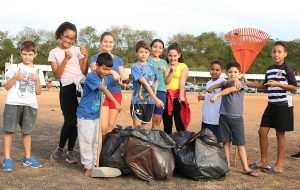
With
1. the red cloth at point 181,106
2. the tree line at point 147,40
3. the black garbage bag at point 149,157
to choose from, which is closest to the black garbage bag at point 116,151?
the black garbage bag at point 149,157

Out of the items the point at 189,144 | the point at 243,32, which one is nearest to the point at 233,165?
the point at 189,144

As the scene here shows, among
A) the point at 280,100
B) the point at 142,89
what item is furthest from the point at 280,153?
the point at 142,89

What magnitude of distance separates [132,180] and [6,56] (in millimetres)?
59559

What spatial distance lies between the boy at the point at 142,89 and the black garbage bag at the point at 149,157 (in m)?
0.70

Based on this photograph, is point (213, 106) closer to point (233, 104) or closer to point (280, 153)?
point (233, 104)

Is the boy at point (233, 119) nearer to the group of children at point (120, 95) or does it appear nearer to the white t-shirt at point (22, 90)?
Result: the group of children at point (120, 95)

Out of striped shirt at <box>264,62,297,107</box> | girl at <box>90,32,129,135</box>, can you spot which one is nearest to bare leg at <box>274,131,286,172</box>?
striped shirt at <box>264,62,297,107</box>

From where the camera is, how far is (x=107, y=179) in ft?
15.6

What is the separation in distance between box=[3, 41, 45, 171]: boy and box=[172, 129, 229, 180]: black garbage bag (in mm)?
1805

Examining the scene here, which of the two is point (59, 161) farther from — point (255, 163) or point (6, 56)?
point (6, 56)

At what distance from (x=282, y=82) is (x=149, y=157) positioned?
7.11 feet

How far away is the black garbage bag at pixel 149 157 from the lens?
4688mm

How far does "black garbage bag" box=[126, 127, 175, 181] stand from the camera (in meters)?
4.69

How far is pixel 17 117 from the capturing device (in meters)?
5.08
